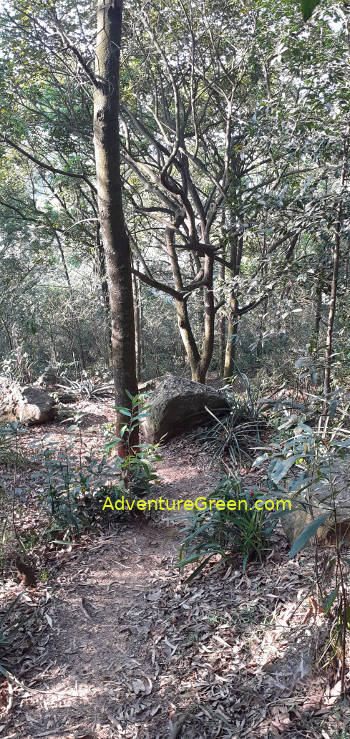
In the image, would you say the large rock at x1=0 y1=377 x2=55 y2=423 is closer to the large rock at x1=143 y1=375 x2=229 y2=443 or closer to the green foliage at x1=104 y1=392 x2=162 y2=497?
the large rock at x1=143 y1=375 x2=229 y2=443

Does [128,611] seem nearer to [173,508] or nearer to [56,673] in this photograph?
[56,673]

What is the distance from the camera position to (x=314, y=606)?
2191 mm

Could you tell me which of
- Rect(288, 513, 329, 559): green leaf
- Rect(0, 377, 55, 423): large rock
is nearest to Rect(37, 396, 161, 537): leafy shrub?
Rect(288, 513, 329, 559): green leaf

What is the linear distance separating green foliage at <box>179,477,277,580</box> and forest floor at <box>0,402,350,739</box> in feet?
0.31

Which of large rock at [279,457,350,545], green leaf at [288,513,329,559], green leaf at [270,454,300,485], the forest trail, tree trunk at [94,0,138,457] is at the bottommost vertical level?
the forest trail

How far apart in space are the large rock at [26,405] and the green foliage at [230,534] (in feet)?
14.6

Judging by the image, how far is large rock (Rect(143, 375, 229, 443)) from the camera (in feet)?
17.7

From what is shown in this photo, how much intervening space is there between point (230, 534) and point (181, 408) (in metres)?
2.52

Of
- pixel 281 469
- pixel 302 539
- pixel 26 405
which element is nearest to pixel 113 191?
pixel 281 469

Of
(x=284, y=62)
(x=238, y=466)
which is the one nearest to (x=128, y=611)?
(x=238, y=466)

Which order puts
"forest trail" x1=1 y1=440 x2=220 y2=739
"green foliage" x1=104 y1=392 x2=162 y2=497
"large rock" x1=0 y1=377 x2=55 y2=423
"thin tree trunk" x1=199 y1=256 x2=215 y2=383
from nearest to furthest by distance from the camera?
"forest trail" x1=1 y1=440 x2=220 y2=739 → "green foliage" x1=104 y1=392 x2=162 y2=497 → "large rock" x1=0 y1=377 x2=55 y2=423 → "thin tree trunk" x1=199 y1=256 x2=215 y2=383

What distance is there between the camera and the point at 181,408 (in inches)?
213

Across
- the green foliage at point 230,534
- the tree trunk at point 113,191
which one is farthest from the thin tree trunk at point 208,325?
the green foliage at point 230,534

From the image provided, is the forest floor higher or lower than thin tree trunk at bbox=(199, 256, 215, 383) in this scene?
lower
